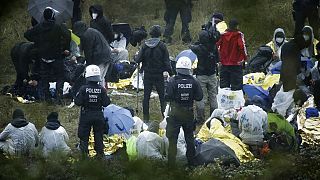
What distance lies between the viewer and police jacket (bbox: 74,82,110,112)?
10.8m

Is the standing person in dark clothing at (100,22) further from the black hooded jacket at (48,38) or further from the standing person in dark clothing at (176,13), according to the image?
the standing person in dark clothing at (176,13)

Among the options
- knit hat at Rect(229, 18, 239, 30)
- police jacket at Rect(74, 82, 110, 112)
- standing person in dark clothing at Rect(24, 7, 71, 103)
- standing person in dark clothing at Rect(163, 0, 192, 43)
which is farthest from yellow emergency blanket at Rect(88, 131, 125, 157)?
standing person in dark clothing at Rect(163, 0, 192, 43)

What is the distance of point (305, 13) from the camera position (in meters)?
15.8

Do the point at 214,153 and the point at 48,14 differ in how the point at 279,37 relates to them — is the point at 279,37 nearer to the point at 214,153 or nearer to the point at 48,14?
the point at 48,14

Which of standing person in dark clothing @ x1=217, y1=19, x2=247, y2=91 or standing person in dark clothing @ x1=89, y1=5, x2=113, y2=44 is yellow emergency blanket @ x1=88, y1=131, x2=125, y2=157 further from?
standing person in dark clothing @ x1=89, y1=5, x2=113, y2=44

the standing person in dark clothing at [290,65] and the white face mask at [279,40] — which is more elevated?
the white face mask at [279,40]

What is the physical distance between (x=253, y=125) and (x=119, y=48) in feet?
19.5

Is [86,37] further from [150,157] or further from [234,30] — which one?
[150,157]

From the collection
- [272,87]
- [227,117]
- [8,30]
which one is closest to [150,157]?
[227,117]

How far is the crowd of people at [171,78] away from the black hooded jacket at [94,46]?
0.7 inches

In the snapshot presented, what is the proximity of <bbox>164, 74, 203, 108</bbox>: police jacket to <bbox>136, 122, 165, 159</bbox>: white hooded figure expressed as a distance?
566mm

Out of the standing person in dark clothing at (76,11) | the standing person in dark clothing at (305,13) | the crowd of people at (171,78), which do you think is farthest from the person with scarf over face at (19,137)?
the standing person in dark clothing at (305,13)

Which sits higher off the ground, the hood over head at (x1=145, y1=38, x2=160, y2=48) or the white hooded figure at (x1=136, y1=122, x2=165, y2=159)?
the hood over head at (x1=145, y1=38, x2=160, y2=48)

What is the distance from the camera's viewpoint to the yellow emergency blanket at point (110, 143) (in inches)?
453
